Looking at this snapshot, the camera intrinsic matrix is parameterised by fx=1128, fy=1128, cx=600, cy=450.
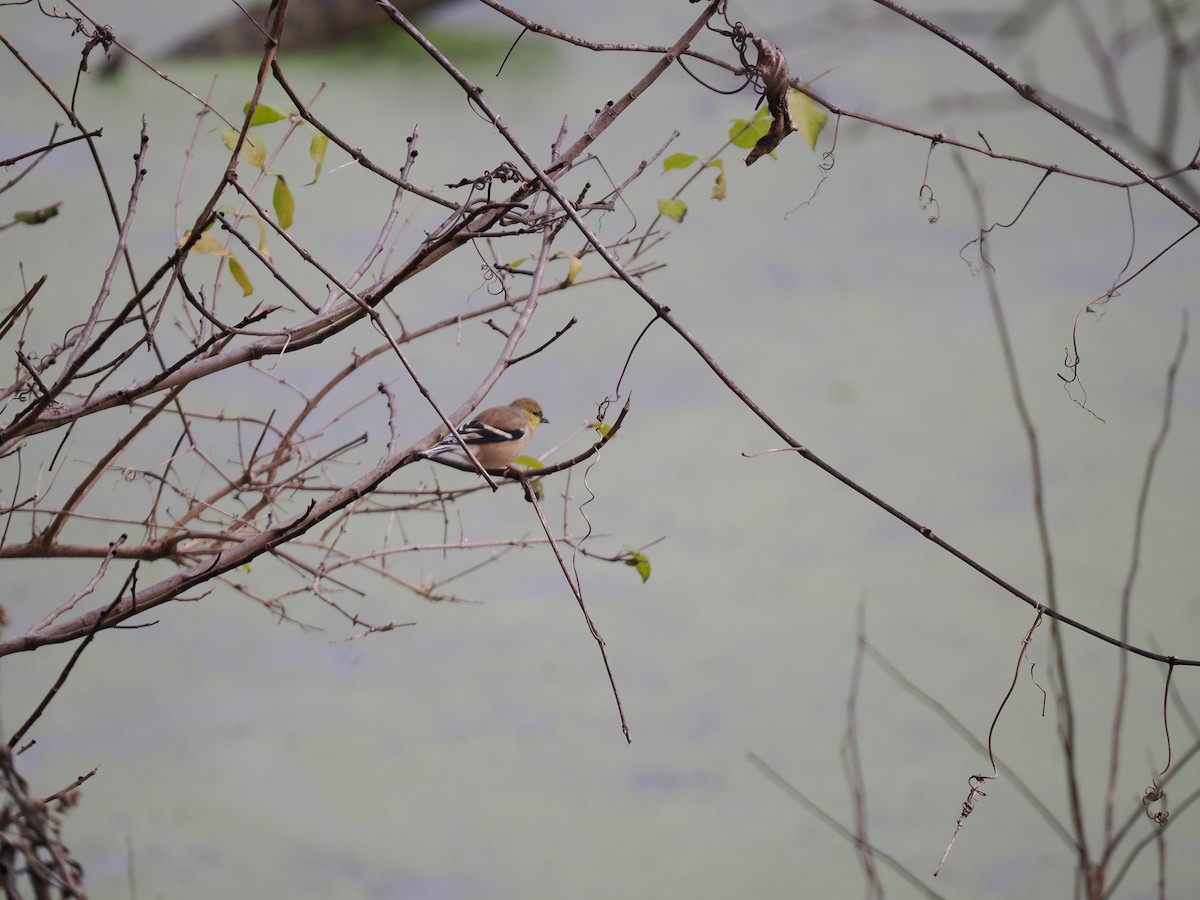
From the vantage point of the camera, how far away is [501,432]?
1.91m

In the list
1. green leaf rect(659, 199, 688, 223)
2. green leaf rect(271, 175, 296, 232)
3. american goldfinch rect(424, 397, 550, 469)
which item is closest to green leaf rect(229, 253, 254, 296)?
green leaf rect(271, 175, 296, 232)

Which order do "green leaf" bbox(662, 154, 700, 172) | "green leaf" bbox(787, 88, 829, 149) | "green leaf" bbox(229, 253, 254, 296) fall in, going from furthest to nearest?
"green leaf" bbox(662, 154, 700, 172), "green leaf" bbox(229, 253, 254, 296), "green leaf" bbox(787, 88, 829, 149)

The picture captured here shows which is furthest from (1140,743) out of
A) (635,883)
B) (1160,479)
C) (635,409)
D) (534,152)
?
(534,152)

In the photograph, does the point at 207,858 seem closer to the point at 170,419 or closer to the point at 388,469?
the point at 170,419

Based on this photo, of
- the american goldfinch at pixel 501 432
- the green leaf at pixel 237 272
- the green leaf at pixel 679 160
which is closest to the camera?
the green leaf at pixel 237 272

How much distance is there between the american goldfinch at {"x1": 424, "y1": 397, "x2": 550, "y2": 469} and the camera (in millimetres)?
1877

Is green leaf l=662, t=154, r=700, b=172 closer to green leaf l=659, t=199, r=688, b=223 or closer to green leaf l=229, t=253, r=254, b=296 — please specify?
green leaf l=659, t=199, r=688, b=223

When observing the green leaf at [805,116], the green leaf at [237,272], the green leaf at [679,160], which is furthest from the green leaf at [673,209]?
the green leaf at [237,272]

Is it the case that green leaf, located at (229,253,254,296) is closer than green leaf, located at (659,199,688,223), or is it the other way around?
green leaf, located at (229,253,254,296)

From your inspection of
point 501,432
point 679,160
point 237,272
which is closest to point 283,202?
point 237,272

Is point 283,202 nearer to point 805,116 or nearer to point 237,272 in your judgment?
point 237,272

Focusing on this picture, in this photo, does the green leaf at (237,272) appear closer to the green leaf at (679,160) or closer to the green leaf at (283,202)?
the green leaf at (283,202)

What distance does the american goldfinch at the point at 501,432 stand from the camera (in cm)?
188

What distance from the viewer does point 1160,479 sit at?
2682 millimetres
